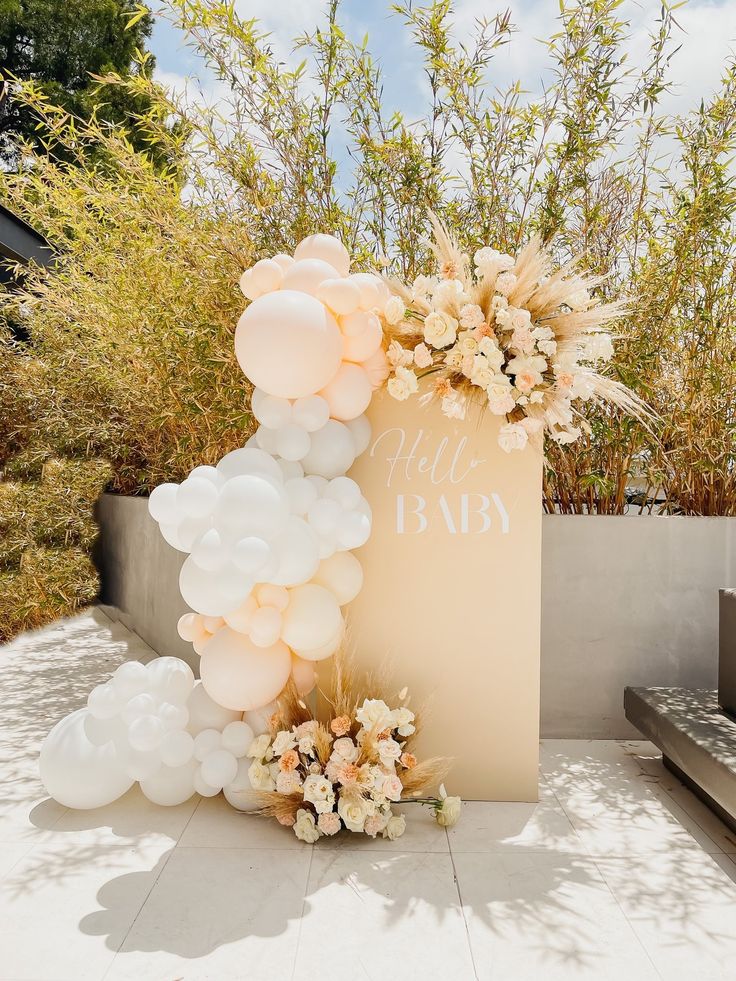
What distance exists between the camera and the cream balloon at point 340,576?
2580 mm

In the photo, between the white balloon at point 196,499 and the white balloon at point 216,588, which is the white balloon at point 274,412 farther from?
the white balloon at point 216,588

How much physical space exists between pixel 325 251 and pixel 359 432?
2.14ft

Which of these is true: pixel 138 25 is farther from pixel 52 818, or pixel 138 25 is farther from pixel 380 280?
pixel 52 818

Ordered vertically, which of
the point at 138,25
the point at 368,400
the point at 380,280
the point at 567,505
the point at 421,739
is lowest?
the point at 421,739

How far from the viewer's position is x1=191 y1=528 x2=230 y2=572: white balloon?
2.28 m

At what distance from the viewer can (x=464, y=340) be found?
2555mm

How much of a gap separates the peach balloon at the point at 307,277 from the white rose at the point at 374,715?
140cm

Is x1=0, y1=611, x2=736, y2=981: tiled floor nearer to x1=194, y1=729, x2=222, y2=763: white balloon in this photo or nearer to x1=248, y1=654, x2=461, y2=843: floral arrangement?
x1=248, y1=654, x2=461, y2=843: floral arrangement

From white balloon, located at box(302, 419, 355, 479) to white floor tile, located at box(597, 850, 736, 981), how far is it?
1.55 metres

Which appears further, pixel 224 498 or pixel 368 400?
pixel 368 400

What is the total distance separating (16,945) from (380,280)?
2260 mm

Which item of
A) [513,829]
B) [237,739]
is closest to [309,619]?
[237,739]

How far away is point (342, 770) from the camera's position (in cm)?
238

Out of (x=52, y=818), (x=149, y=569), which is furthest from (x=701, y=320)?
(x=149, y=569)
